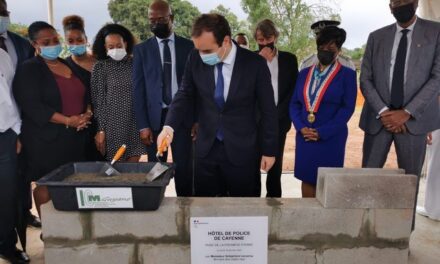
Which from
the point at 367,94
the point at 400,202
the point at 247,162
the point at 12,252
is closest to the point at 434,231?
the point at 367,94

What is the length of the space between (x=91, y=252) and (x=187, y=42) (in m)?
1.77

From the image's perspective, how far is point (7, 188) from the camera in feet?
8.33

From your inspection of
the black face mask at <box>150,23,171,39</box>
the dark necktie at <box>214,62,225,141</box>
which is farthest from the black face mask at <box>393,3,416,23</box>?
the black face mask at <box>150,23,171,39</box>

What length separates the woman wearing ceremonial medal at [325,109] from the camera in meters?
2.76

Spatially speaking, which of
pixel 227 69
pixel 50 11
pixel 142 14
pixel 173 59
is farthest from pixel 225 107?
pixel 142 14

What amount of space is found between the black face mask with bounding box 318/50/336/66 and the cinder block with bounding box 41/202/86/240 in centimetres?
187

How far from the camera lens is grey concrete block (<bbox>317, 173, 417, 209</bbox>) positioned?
189 centimetres

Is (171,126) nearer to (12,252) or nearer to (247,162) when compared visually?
(247,162)

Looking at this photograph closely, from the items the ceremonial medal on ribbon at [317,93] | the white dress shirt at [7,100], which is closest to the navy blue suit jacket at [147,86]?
the white dress shirt at [7,100]

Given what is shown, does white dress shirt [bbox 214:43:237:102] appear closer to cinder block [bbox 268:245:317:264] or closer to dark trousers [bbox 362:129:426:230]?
cinder block [bbox 268:245:317:264]

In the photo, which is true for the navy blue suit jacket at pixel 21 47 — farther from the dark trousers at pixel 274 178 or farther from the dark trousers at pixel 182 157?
the dark trousers at pixel 274 178

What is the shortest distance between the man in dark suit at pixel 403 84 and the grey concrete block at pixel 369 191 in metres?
0.85

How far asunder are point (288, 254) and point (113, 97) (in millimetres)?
1768

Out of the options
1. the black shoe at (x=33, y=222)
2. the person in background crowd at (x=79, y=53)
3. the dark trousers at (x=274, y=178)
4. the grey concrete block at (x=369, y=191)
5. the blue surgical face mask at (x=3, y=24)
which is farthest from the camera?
the dark trousers at (x=274, y=178)
